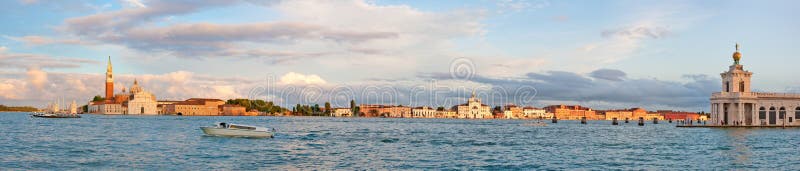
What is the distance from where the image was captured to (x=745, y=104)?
7694cm

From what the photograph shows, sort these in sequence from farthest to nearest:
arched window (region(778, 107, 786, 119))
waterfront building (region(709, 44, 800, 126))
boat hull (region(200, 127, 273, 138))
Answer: arched window (region(778, 107, 786, 119)) → waterfront building (region(709, 44, 800, 126)) → boat hull (region(200, 127, 273, 138))

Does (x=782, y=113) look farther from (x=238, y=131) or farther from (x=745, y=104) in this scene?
(x=238, y=131)

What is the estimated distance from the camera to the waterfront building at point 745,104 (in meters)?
75.7

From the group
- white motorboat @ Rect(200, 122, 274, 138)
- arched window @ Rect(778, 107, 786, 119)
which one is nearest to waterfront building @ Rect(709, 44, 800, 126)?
arched window @ Rect(778, 107, 786, 119)

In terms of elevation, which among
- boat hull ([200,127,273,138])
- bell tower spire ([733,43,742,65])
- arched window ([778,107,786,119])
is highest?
bell tower spire ([733,43,742,65])

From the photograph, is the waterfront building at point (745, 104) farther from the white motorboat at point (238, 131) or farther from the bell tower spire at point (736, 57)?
the white motorboat at point (238, 131)

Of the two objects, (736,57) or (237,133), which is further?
(736,57)

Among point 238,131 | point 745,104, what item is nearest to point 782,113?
point 745,104

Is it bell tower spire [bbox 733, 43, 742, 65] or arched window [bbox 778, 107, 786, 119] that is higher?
bell tower spire [bbox 733, 43, 742, 65]

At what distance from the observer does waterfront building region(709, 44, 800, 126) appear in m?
75.7

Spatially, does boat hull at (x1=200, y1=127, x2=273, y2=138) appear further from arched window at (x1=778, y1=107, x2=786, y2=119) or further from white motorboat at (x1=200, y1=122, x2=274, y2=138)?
arched window at (x1=778, y1=107, x2=786, y2=119)

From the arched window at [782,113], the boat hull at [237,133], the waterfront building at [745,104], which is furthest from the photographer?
the arched window at [782,113]

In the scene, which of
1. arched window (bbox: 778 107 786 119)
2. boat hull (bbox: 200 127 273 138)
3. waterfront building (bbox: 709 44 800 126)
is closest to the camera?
boat hull (bbox: 200 127 273 138)

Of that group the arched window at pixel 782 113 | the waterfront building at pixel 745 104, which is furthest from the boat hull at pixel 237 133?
the arched window at pixel 782 113
